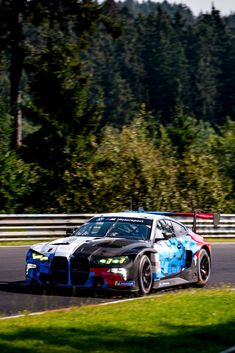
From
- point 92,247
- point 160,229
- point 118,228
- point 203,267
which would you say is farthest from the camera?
point 203,267

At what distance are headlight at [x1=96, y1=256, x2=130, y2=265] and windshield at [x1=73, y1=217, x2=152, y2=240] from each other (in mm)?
925

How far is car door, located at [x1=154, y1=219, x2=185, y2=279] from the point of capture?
47.7 ft

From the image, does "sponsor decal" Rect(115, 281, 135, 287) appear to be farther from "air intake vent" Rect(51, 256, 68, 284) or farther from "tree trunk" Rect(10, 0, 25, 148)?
"tree trunk" Rect(10, 0, 25, 148)

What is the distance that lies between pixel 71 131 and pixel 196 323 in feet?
96.7

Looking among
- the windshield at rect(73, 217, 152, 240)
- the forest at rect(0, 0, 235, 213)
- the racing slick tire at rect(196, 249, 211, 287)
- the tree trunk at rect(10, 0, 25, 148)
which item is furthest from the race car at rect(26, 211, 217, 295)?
the tree trunk at rect(10, 0, 25, 148)

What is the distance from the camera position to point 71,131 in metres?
39.4

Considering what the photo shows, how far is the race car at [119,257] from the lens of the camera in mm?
13523

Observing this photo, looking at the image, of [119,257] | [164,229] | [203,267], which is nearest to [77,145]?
[203,267]

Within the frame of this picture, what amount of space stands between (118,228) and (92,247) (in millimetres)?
1139

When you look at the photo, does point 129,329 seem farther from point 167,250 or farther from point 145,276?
point 167,250

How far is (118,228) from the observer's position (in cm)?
A: 1480

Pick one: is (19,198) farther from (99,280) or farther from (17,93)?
(99,280)

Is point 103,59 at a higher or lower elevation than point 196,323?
higher

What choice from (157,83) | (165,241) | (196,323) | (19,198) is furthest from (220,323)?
(157,83)
